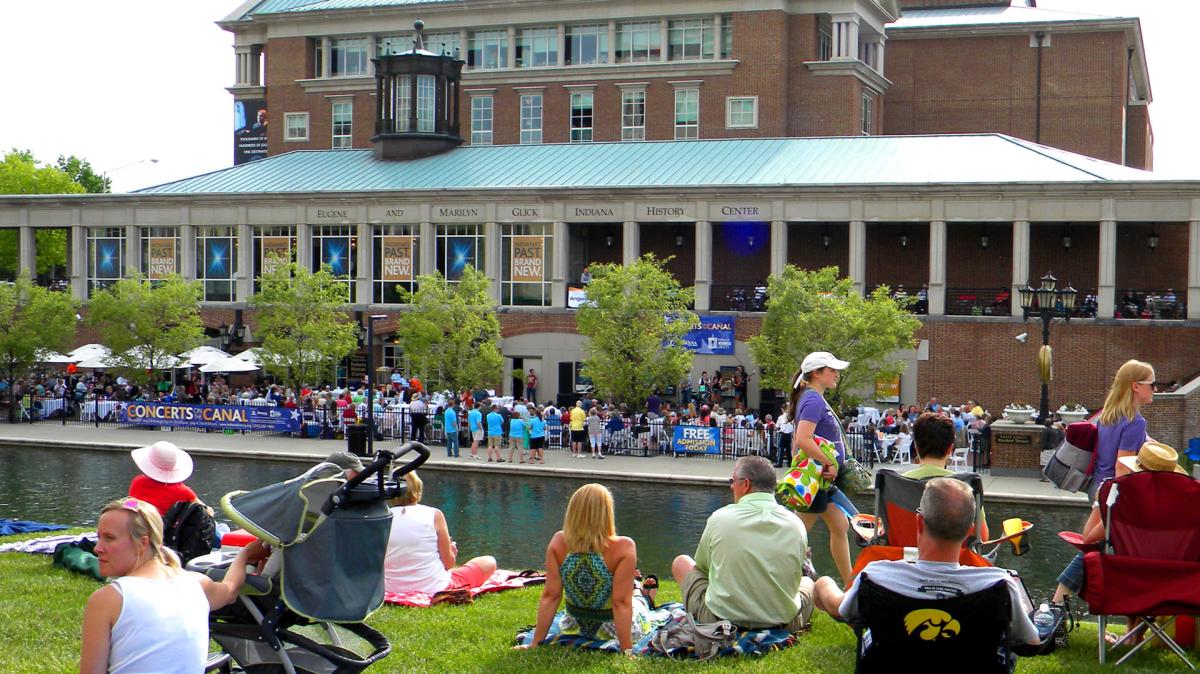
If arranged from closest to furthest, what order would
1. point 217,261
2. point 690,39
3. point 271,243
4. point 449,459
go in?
point 449,459 < point 271,243 < point 217,261 < point 690,39

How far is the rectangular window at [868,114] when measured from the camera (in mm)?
59812

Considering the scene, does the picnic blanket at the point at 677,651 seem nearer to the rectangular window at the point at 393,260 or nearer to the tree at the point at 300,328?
the tree at the point at 300,328

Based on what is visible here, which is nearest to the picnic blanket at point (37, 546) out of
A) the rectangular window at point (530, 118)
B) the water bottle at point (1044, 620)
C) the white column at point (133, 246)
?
the water bottle at point (1044, 620)

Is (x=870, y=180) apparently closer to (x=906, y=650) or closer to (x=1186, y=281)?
(x=1186, y=281)

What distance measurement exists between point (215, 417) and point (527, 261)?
44.3 ft

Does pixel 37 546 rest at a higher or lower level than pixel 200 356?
lower

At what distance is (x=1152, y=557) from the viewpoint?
9.22 meters

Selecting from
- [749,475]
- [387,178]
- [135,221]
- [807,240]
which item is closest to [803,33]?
[807,240]

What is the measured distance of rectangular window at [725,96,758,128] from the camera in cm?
5744

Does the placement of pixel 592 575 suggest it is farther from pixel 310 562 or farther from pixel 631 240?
pixel 631 240

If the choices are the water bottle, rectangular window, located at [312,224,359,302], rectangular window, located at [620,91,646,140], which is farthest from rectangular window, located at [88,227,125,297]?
the water bottle

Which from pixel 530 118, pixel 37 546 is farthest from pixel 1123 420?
pixel 530 118

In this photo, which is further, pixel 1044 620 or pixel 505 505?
pixel 505 505

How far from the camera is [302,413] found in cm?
3709
